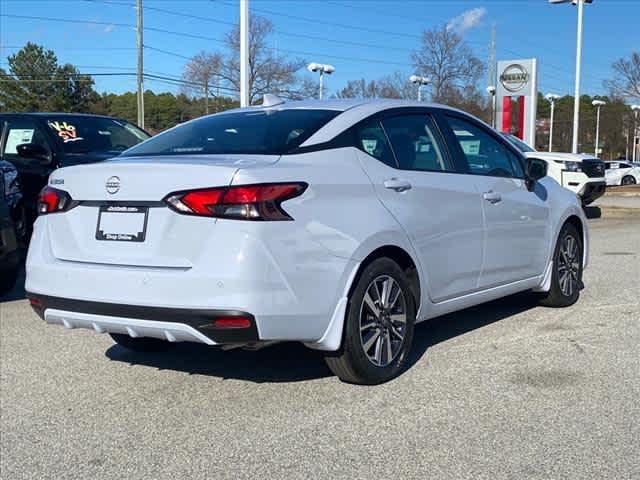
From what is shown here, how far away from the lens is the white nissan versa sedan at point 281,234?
376 centimetres

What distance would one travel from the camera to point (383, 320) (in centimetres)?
448

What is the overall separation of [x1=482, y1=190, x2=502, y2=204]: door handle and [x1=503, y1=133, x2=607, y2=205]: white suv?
890 centimetres

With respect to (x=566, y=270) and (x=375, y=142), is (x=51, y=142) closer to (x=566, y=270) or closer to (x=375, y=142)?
(x=375, y=142)

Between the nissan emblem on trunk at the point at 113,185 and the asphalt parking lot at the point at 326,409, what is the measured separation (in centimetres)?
122

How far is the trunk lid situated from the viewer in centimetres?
380

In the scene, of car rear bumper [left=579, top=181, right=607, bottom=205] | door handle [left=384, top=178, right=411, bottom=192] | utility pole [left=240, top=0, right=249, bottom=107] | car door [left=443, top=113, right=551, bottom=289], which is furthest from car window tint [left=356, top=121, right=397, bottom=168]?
utility pole [left=240, top=0, right=249, bottom=107]

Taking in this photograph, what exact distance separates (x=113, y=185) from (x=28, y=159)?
567cm

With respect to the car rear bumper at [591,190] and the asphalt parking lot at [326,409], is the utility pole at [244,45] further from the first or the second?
the asphalt parking lot at [326,409]

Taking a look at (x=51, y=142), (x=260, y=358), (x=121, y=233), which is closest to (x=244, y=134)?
(x=121, y=233)

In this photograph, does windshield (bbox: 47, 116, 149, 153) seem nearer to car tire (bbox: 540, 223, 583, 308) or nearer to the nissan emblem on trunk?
the nissan emblem on trunk

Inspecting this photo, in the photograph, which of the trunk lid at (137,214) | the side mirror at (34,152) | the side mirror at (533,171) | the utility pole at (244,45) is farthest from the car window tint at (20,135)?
the utility pole at (244,45)

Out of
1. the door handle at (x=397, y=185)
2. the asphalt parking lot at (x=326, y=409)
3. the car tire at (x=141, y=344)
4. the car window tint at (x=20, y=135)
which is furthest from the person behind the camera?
the car window tint at (x=20, y=135)

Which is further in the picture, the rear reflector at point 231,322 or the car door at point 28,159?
the car door at point 28,159

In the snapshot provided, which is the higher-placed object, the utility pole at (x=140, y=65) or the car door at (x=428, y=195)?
the utility pole at (x=140, y=65)
